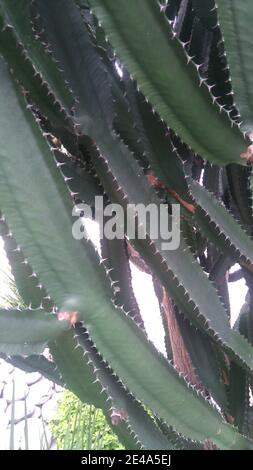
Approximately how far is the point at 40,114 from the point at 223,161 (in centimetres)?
32

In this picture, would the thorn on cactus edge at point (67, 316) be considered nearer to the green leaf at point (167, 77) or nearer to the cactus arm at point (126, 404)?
the cactus arm at point (126, 404)

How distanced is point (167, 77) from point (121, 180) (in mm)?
183

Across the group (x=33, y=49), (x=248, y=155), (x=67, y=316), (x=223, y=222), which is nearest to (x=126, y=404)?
(x=67, y=316)

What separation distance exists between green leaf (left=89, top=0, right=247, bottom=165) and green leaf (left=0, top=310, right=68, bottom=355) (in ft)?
1.15

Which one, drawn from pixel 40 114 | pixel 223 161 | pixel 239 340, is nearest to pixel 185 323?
pixel 239 340

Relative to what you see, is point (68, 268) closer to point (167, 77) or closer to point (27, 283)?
point (27, 283)

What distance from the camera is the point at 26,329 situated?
0.73m

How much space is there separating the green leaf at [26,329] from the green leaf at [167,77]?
35cm

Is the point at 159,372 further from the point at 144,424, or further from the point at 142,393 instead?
the point at 144,424

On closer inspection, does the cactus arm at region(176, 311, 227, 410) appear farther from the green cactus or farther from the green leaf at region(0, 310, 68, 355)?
the green leaf at region(0, 310, 68, 355)

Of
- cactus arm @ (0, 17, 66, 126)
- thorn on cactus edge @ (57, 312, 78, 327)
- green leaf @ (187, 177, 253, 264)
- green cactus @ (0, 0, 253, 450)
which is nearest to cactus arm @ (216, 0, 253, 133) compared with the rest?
green cactus @ (0, 0, 253, 450)

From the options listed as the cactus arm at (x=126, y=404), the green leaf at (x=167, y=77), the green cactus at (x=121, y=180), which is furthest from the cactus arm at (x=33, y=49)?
the cactus arm at (x=126, y=404)

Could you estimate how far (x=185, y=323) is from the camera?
108cm

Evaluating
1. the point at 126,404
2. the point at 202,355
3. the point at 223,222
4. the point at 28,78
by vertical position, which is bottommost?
the point at 126,404
